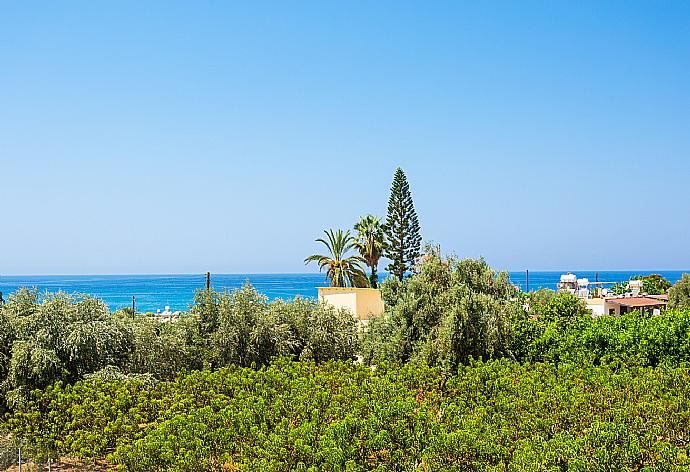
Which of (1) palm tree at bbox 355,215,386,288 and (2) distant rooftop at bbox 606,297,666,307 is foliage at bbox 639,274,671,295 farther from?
(1) palm tree at bbox 355,215,386,288

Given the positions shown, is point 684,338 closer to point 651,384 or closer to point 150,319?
point 651,384

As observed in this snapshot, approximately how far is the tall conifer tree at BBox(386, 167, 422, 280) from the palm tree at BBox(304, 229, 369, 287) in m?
1.90

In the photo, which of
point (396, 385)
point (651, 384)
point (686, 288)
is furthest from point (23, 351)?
point (686, 288)

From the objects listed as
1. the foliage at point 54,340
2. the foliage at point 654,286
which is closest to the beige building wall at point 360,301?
the foliage at point 54,340

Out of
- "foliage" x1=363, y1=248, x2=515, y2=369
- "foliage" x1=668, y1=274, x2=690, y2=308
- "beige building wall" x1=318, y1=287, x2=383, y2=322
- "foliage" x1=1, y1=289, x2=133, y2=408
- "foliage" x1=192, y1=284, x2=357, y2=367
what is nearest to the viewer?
"foliage" x1=1, y1=289, x2=133, y2=408

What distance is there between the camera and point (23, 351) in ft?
35.3

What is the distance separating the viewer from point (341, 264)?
32875mm

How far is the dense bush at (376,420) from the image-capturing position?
6.91 metres

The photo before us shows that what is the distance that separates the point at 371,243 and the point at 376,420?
26582mm

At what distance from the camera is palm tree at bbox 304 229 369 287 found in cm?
3269

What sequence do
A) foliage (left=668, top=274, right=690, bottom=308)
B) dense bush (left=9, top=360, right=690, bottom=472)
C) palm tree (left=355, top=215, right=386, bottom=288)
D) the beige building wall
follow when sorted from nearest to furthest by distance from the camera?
dense bush (left=9, top=360, right=690, bottom=472) → the beige building wall → foliage (left=668, top=274, right=690, bottom=308) → palm tree (left=355, top=215, right=386, bottom=288)

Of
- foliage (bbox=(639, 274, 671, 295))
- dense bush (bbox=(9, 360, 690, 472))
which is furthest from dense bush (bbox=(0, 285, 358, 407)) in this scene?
foliage (bbox=(639, 274, 671, 295))

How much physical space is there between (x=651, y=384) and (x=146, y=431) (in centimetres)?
715

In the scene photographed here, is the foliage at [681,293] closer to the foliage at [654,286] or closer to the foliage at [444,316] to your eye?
the foliage at [654,286]
